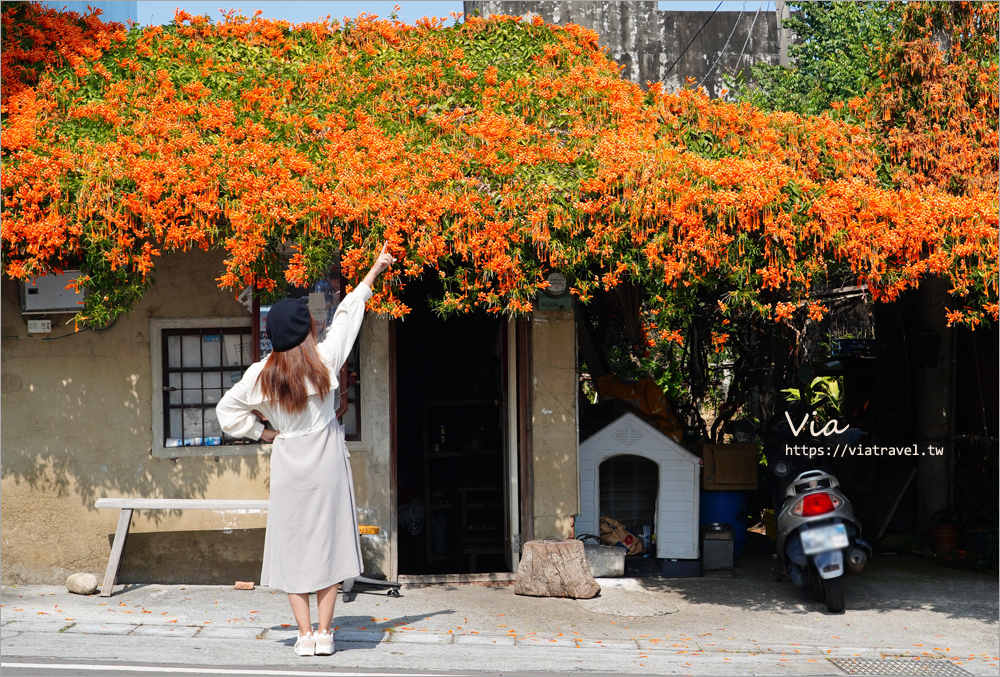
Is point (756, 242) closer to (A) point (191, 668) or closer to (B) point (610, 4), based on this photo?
(A) point (191, 668)

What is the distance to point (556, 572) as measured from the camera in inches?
273

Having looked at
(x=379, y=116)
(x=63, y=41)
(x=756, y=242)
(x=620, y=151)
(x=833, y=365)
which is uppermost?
(x=63, y=41)

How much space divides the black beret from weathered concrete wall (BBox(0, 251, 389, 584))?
2313 millimetres

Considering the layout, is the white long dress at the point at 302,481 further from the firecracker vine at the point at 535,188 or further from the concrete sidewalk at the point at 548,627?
the firecracker vine at the point at 535,188

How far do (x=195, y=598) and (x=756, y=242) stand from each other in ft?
15.4

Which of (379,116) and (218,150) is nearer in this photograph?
(218,150)

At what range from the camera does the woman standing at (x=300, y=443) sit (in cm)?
Result: 484

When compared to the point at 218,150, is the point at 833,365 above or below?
below

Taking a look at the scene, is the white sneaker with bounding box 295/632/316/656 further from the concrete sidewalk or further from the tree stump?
the tree stump

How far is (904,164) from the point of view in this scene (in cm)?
702

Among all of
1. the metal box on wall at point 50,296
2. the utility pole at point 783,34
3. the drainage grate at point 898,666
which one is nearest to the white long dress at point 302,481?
the metal box on wall at point 50,296

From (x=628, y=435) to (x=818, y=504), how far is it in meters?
1.88

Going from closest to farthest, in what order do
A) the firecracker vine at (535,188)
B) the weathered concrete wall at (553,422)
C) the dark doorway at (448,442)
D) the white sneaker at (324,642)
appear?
the white sneaker at (324,642) → the firecracker vine at (535,188) → the weathered concrete wall at (553,422) → the dark doorway at (448,442)

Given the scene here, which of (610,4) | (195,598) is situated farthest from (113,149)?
(610,4)
